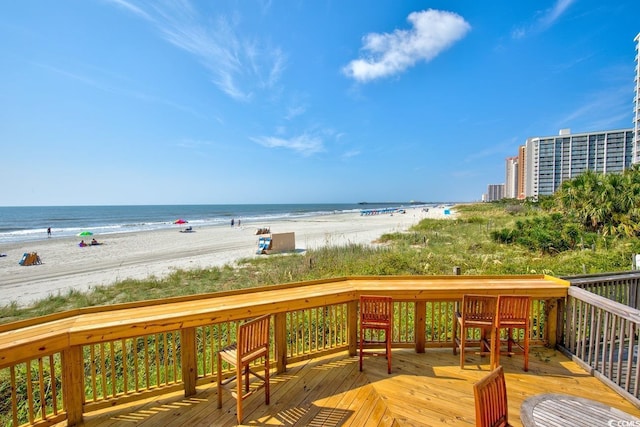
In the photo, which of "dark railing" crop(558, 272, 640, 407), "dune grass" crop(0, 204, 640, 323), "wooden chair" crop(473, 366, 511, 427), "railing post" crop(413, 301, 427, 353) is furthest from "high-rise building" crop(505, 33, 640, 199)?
"wooden chair" crop(473, 366, 511, 427)

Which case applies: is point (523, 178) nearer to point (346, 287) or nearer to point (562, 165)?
point (562, 165)

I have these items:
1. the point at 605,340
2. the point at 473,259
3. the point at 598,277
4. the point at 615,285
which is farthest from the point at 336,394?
the point at 473,259

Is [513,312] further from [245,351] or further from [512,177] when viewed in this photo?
[512,177]

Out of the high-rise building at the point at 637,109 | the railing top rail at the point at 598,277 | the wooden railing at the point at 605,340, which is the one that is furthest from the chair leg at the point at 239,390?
→ the high-rise building at the point at 637,109

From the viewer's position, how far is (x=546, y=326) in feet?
14.2

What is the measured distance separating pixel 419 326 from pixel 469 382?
2.96 ft

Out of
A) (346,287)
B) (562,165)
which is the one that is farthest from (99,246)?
(562,165)

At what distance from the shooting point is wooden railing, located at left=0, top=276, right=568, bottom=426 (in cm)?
263

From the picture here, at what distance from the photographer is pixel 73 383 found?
2824 mm

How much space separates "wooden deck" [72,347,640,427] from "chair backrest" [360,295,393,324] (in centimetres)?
69

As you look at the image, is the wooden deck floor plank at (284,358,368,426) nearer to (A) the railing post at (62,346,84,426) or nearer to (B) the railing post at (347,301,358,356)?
(B) the railing post at (347,301,358,356)

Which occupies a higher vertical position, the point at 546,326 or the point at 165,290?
the point at 546,326

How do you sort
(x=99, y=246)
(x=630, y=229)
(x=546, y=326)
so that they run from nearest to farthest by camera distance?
(x=546, y=326), (x=630, y=229), (x=99, y=246)

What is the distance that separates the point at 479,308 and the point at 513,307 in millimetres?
379
